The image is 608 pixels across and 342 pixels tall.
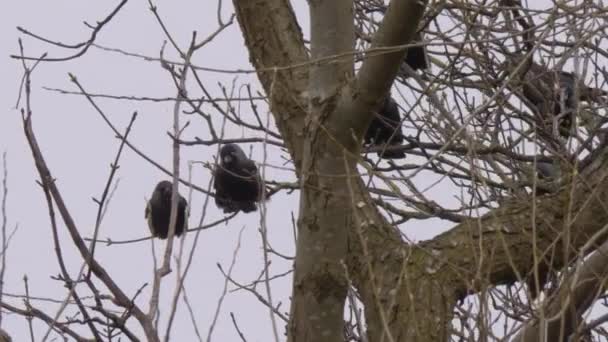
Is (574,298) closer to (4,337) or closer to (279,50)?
(279,50)

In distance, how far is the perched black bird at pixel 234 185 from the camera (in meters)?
6.55

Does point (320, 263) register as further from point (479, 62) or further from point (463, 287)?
point (479, 62)

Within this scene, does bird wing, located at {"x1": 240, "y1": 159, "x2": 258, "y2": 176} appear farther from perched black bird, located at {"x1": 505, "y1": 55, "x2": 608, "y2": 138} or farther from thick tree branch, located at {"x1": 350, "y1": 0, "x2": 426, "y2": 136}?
thick tree branch, located at {"x1": 350, "y1": 0, "x2": 426, "y2": 136}

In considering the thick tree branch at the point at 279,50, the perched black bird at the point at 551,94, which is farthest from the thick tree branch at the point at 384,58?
the perched black bird at the point at 551,94

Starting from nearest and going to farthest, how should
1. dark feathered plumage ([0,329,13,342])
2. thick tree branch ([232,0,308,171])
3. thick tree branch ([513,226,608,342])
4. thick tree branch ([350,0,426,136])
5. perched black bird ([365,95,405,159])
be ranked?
dark feathered plumage ([0,329,13,342])
thick tree branch ([513,226,608,342])
thick tree branch ([350,0,426,136])
thick tree branch ([232,0,308,171])
perched black bird ([365,95,405,159])

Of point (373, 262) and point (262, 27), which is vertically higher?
point (262, 27)

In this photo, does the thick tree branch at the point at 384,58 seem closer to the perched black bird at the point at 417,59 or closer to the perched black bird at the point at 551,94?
the perched black bird at the point at 551,94

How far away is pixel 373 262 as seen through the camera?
3.40m

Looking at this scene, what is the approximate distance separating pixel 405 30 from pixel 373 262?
3.01 feet

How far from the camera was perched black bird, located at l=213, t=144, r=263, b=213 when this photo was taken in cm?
655

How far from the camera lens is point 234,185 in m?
6.70

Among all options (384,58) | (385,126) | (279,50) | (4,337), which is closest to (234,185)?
(385,126)

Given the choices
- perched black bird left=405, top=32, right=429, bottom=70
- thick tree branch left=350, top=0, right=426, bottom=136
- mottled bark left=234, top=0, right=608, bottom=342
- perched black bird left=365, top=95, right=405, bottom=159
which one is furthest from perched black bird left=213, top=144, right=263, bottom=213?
thick tree branch left=350, top=0, right=426, bottom=136

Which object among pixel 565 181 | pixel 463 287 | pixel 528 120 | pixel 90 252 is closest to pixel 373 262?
pixel 463 287
